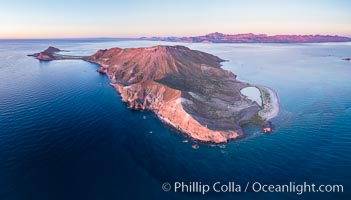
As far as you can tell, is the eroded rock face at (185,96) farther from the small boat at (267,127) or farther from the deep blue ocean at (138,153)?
the small boat at (267,127)

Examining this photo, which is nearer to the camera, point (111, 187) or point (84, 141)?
point (111, 187)

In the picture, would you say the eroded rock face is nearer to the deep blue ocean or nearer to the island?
the island

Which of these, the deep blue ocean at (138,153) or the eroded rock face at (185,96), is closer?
the deep blue ocean at (138,153)

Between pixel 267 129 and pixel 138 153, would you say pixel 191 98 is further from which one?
pixel 138 153

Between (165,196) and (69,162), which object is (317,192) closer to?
(165,196)

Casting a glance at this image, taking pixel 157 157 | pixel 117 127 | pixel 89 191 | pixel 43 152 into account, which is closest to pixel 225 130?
pixel 157 157

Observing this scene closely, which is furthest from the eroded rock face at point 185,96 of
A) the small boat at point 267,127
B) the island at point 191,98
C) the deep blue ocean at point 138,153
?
the small boat at point 267,127

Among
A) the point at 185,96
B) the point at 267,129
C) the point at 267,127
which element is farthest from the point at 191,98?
the point at 267,129
